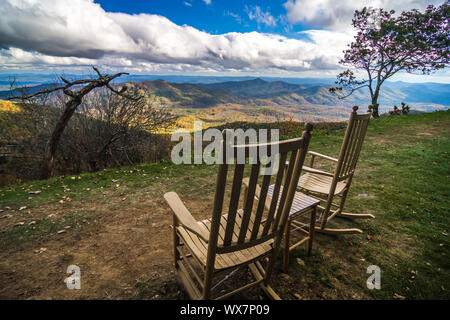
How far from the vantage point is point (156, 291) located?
187 cm

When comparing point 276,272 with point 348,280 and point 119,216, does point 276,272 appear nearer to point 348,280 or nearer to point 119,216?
point 348,280

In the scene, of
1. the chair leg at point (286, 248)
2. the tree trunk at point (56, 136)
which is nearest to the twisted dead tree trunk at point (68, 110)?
the tree trunk at point (56, 136)

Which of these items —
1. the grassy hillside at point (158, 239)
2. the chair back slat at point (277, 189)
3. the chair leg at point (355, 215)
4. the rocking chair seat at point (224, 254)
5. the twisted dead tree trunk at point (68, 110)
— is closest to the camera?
the chair back slat at point (277, 189)

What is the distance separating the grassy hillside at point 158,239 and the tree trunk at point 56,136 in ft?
4.85

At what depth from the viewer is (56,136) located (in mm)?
5191

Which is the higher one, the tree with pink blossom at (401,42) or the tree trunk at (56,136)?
the tree with pink blossom at (401,42)

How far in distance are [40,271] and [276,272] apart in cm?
240

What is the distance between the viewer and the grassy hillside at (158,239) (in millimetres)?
1934

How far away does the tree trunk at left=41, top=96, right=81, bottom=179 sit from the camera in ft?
16.4

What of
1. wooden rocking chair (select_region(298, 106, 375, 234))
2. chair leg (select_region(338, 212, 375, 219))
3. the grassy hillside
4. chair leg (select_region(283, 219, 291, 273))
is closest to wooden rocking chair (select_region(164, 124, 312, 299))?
chair leg (select_region(283, 219, 291, 273))

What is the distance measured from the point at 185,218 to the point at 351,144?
2015mm

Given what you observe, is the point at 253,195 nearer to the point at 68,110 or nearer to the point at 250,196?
the point at 250,196

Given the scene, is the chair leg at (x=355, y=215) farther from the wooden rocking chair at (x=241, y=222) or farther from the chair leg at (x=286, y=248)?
the wooden rocking chair at (x=241, y=222)

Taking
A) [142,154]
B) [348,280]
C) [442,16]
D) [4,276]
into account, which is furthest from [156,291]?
[442,16]
